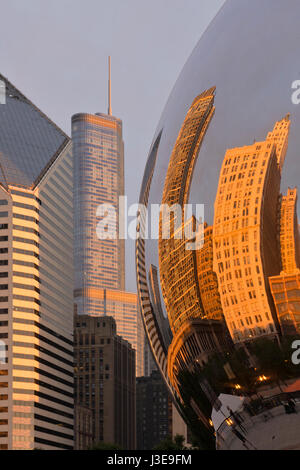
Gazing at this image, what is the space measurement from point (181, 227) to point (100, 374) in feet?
480

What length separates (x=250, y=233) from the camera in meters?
3.52

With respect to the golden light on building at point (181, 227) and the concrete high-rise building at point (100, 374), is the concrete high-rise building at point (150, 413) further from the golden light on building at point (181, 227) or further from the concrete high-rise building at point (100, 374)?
the golden light on building at point (181, 227)

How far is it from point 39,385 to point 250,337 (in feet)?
409

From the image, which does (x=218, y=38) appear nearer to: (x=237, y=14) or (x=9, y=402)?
(x=237, y=14)

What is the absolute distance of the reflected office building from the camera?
3.48 metres

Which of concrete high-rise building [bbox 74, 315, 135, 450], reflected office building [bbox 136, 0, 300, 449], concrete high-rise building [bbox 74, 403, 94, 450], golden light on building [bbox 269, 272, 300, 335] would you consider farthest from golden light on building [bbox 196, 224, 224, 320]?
concrete high-rise building [bbox 74, 315, 135, 450]

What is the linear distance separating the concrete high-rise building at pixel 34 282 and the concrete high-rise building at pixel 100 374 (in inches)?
326

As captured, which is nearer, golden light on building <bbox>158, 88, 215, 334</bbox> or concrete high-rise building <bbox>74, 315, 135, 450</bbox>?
golden light on building <bbox>158, 88, 215, 334</bbox>

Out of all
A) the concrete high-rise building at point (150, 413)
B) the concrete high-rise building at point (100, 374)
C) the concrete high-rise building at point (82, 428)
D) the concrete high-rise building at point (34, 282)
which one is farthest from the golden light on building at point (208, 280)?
the concrete high-rise building at point (150, 413)

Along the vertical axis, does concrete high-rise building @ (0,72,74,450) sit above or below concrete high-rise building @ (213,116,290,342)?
above

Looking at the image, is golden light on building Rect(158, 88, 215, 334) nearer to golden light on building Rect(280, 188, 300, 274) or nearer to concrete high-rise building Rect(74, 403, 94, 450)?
golden light on building Rect(280, 188, 300, 274)

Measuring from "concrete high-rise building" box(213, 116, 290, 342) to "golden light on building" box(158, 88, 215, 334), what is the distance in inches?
8.2

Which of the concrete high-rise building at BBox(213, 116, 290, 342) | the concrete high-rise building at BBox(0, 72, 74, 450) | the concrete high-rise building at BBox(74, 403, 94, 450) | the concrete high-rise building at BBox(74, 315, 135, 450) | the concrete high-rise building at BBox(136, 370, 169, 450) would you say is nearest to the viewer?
the concrete high-rise building at BBox(213, 116, 290, 342)
